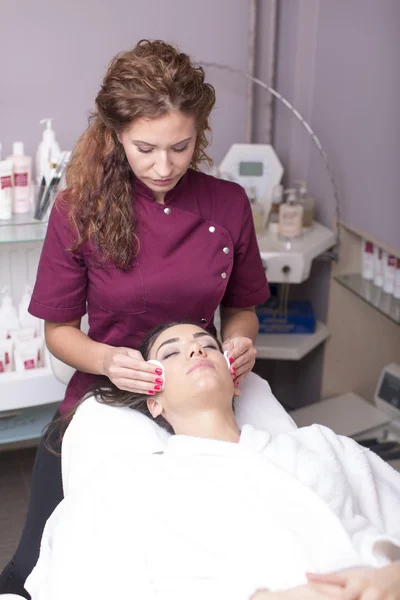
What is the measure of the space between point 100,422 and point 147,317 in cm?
27

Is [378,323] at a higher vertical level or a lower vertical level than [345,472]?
lower

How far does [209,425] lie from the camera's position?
1.45 meters

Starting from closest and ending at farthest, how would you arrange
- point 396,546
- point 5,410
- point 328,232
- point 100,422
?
point 396,546, point 100,422, point 5,410, point 328,232

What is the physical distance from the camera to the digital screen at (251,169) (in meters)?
2.51

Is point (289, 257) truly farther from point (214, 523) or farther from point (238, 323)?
point (214, 523)

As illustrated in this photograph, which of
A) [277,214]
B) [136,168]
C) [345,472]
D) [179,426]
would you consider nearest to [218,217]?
[136,168]

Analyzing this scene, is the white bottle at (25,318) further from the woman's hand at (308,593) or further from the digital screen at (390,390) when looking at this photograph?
the woman's hand at (308,593)

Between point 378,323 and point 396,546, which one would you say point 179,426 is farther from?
point 378,323

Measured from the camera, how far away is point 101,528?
4.20 feet

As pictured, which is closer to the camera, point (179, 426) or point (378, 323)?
point (179, 426)

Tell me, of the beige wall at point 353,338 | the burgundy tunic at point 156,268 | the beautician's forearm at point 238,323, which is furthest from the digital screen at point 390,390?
the burgundy tunic at point 156,268

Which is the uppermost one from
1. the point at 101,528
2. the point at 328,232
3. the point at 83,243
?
the point at 83,243

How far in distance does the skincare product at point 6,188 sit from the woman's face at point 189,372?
78 centimetres

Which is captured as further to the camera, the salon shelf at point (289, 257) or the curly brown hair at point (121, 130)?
the salon shelf at point (289, 257)
